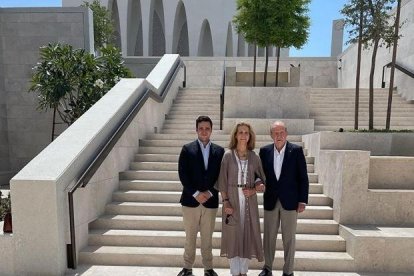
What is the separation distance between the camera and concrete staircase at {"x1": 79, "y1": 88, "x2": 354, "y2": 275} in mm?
3674

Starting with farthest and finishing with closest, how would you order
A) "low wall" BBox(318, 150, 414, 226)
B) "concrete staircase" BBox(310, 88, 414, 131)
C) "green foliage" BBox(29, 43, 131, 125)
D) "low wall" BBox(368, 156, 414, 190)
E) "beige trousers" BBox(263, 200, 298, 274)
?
"green foliage" BBox(29, 43, 131, 125) < "concrete staircase" BBox(310, 88, 414, 131) < "low wall" BBox(368, 156, 414, 190) < "low wall" BBox(318, 150, 414, 226) < "beige trousers" BBox(263, 200, 298, 274)

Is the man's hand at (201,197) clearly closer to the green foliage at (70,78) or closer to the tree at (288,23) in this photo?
the green foliage at (70,78)

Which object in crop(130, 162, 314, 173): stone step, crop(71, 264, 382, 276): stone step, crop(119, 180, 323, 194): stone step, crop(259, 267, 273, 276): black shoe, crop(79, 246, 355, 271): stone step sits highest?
crop(130, 162, 314, 173): stone step

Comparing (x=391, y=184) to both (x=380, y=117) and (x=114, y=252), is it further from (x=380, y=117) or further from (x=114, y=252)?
(x=380, y=117)

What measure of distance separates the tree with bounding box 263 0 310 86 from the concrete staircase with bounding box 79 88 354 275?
17.1 ft

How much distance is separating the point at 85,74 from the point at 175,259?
626cm

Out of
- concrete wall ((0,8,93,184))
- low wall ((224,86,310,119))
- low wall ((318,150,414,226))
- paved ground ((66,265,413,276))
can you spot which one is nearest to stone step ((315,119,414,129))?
low wall ((224,86,310,119))

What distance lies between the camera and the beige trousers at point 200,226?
3.15 metres

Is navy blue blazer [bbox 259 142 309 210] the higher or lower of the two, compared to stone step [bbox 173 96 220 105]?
lower

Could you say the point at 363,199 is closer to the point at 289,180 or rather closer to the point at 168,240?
the point at 289,180

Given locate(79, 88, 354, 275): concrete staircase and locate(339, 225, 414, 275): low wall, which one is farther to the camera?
locate(79, 88, 354, 275): concrete staircase

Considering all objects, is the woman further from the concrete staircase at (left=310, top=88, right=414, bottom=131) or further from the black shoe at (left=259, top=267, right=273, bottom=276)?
the concrete staircase at (left=310, top=88, right=414, bottom=131)

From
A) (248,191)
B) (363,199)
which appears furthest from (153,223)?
(363,199)

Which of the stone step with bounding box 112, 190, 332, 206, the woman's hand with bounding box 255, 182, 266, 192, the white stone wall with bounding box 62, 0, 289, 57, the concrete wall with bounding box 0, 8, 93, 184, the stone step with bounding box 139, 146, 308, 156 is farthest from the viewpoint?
the white stone wall with bounding box 62, 0, 289, 57
